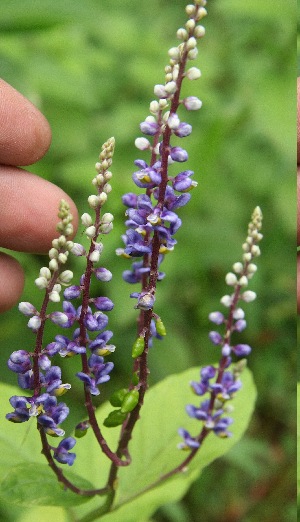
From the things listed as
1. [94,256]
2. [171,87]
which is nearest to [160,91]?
[171,87]

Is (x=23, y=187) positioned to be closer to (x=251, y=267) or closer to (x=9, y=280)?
(x=9, y=280)

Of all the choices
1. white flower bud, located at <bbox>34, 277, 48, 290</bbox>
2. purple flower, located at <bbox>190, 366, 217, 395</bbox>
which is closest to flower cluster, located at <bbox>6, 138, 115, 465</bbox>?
white flower bud, located at <bbox>34, 277, 48, 290</bbox>

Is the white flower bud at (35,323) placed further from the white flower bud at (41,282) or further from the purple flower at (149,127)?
the purple flower at (149,127)

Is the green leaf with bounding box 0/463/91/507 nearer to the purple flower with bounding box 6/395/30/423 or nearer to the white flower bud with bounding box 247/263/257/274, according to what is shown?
the purple flower with bounding box 6/395/30/423

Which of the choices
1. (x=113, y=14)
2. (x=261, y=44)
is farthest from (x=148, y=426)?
(x=113, y=14)

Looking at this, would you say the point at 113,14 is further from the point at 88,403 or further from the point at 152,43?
the point at 88,403
